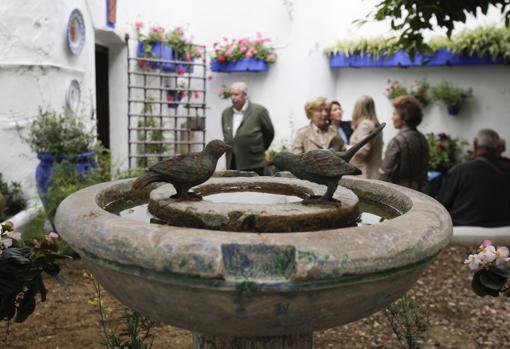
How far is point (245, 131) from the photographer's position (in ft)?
19.5

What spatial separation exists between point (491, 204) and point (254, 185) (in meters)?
3.64

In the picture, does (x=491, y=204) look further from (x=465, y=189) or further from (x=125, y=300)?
(x=125, y=300)

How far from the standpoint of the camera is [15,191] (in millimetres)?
5398

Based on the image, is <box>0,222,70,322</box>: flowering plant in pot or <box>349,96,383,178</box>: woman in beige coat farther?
<box>349,96,383,178</box>: woman in beige coat

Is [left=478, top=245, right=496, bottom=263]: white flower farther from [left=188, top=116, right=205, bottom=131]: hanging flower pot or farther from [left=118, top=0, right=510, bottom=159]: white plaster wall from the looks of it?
[left=188, top=116, right=205, bottom=131]: hanging flower pot

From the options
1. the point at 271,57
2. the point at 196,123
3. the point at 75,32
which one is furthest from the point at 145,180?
the point at 271,57

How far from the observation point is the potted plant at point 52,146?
5.17 m

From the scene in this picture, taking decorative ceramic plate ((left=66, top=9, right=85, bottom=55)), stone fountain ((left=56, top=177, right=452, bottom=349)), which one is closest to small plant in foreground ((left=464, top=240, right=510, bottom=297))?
stone fountain ((left=56, top=177, right=452, bottom=349))

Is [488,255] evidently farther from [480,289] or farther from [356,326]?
[356,326]

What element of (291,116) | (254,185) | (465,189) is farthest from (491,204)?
(291,116)

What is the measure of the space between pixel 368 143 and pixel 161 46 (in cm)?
475

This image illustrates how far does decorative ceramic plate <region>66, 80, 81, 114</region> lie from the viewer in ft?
19.9

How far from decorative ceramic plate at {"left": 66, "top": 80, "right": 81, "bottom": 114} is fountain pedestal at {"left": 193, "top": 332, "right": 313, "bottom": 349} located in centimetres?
457

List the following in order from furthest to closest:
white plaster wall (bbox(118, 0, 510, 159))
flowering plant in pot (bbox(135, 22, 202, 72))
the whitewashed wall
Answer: flowering plant in pot (bbox(135, 22, 202, 72))
white plaster wall (bbox(118, 0, 510, 159))
the whitewashed wall
